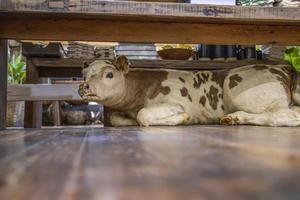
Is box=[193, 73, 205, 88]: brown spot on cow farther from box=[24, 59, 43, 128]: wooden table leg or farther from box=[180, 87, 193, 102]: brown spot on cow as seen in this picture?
box=[24, 59, 43, 128]: wooden table leg

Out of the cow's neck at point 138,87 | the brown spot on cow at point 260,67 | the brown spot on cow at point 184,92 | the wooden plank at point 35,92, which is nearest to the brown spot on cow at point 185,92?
the brown spot on cow at point 184,92

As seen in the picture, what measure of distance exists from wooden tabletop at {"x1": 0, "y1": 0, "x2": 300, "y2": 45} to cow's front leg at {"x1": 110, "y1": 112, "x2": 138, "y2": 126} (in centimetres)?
51

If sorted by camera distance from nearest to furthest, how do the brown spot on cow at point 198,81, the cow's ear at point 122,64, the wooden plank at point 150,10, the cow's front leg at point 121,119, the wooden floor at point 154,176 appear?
the wooden floor at point 154,176 → the wooden plank at point 150,10 → the cow's ear at point 122,64 → the cow's front leg at point 121,119 → the brown spot on cow at point 198,81

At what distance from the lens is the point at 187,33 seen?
2129 millimetres

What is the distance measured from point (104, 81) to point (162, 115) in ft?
1.24

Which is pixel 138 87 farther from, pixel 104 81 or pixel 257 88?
pixel 257 88

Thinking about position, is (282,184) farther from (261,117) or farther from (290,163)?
(261,117)

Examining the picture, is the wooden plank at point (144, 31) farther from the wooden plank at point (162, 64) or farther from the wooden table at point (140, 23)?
the wooden plank at point (162, 64)

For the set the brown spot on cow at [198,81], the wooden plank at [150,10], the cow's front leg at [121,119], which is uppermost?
the wooden plank at [150,10]

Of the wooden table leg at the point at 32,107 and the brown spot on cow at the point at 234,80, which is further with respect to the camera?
the wooden table leg at the point at 32,107

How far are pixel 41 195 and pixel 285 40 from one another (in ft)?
7.09

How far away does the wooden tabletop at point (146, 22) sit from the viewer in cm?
175

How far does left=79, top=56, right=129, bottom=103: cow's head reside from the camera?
2.06 meters

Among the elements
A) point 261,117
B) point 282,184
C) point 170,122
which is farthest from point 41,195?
point 261,117
